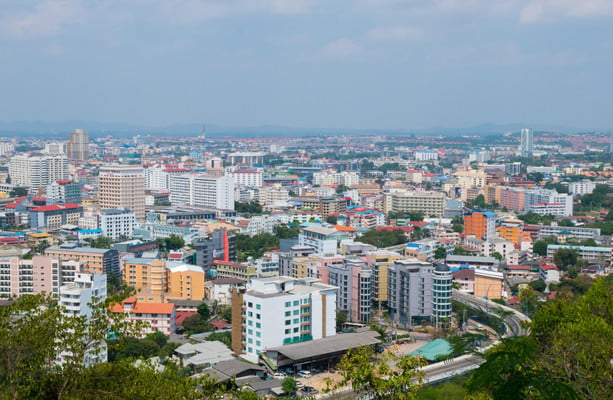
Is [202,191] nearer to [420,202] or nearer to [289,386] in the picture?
[420,202]

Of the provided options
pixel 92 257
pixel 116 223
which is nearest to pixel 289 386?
pixel 92 257

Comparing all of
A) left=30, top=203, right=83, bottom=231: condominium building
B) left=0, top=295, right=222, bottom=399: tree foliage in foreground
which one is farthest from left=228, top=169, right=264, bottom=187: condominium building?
left=0, top=295, right=222, bottom=399: tree foliage in foreground

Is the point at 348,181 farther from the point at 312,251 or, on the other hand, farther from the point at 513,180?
the point at 312,251

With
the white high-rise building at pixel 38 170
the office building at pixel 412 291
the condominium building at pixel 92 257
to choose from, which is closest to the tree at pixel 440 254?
the office building at pixel 412 291

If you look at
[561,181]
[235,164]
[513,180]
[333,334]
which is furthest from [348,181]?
[333,334]

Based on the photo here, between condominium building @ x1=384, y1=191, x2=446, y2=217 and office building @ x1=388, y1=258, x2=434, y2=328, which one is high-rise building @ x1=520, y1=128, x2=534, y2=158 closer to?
condominium building @ x1=384, y1=191, x2=446, y2=217

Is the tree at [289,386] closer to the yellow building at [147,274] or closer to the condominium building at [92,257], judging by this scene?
the yellow building at [147,274]
